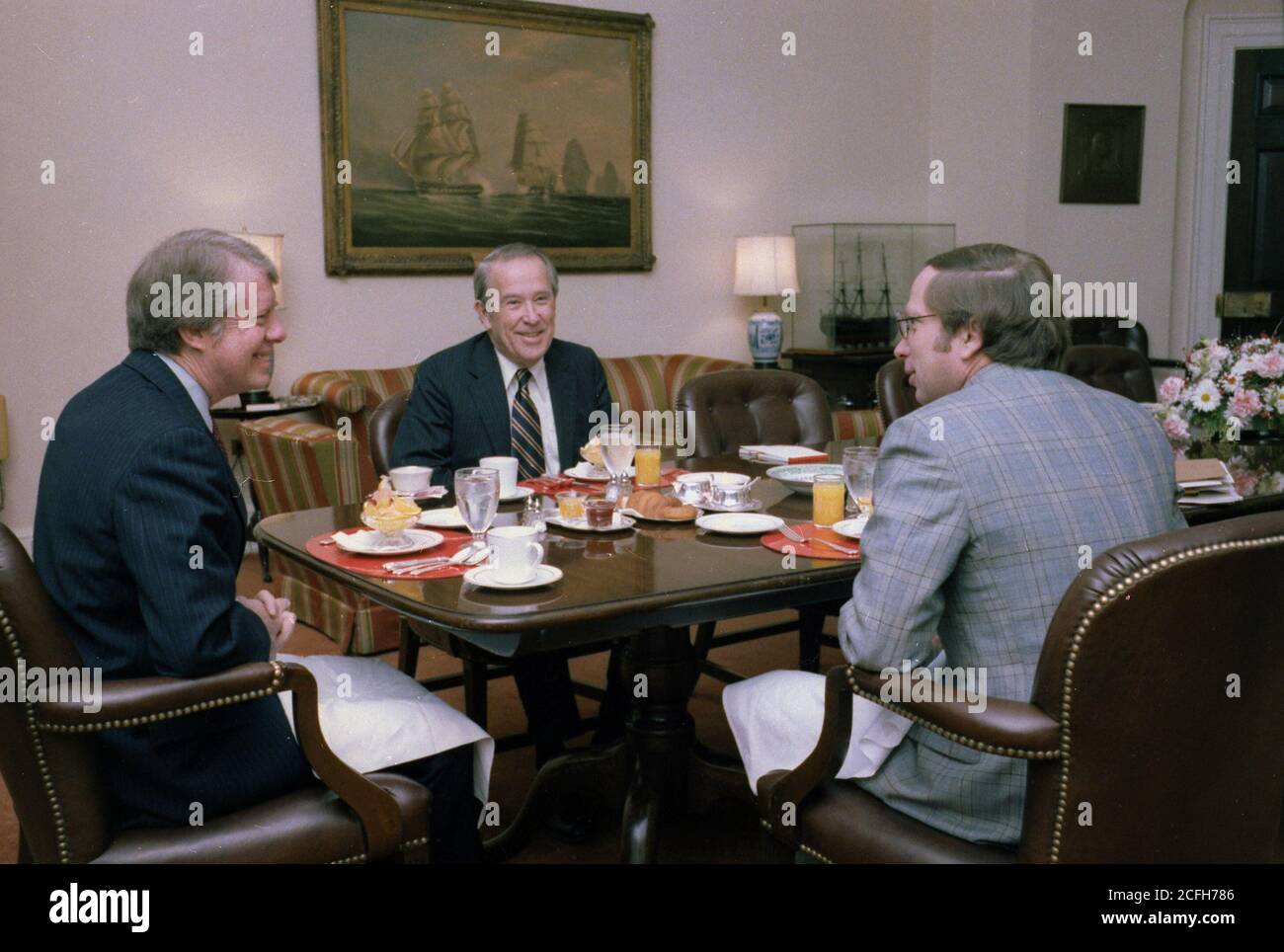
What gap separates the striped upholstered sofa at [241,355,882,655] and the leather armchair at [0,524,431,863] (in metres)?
2.06

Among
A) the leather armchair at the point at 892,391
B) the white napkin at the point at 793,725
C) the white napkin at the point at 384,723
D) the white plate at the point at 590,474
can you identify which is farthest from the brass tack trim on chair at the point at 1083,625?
the leather armchair at the point at 892,391

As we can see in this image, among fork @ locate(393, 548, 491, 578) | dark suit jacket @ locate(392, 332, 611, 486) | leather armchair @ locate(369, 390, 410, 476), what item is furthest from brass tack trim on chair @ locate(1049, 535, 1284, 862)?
leather armchair @ locate(369, 390, 410, 476)

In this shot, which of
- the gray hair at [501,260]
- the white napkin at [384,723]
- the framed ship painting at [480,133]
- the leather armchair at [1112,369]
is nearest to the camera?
→ the white napkin at [384,723]

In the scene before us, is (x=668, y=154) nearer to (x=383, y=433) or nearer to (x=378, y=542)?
(x=383, y=433)

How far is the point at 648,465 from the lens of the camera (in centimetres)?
259

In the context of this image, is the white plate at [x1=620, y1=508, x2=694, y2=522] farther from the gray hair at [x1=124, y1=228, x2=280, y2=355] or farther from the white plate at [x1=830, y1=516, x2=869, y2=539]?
the gray hair at [x1=124, y1=228, x2=280, y2=355]

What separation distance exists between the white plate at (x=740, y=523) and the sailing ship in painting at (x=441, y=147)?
3.78m

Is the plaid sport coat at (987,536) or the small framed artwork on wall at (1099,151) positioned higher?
the small framed artwork on wall at (1099,151)

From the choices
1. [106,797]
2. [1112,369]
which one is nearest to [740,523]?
[106,797]

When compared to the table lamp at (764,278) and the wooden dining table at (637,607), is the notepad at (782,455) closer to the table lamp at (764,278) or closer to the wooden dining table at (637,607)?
the wooden dining table at (637,607)

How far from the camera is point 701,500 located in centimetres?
244

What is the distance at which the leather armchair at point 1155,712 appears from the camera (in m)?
1.36
